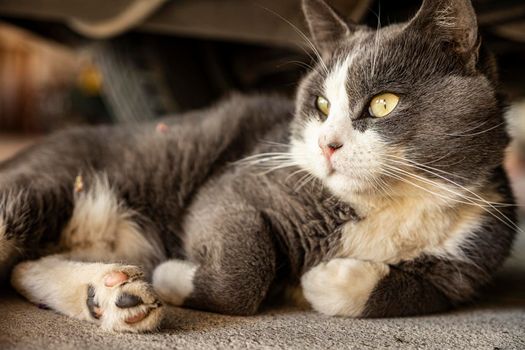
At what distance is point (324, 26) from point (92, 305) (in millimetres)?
884

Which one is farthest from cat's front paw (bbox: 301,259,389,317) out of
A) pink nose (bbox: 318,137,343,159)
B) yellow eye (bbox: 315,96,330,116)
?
yellow eye (bbox: 315,96,330,116)

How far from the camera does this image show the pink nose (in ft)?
3.67

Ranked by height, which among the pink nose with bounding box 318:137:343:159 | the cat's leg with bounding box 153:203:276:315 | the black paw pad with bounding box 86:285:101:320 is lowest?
the black paw pad with bounding box 86:285:101:320

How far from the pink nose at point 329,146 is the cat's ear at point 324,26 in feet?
1.16

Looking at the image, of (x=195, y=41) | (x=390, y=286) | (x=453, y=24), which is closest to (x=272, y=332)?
(x=390, y=286)

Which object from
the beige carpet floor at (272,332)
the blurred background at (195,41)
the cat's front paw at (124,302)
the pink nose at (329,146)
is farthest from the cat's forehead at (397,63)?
the cat's front paw at (124,302)

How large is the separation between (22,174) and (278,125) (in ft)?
2.21

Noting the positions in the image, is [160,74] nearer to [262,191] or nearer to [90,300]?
[262,191]

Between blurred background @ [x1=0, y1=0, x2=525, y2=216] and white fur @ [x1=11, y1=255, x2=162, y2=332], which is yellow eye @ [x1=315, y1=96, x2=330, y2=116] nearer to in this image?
blurred background @ [x1=0, y1=0, x2=525, y2=216]

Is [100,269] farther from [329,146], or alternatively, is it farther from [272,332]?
[329,146]

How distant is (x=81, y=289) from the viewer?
1096 mm

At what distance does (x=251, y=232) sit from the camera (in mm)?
1217

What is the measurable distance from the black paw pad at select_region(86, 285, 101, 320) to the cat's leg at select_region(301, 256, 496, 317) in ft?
1.43

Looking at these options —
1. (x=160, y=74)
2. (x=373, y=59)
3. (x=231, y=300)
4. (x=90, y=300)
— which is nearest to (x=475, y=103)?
(x=373, y=59)
